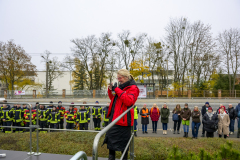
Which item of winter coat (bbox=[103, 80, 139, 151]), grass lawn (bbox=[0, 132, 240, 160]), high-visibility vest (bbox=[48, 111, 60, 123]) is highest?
winter coat (bbox=[103, 80, 139, 151])

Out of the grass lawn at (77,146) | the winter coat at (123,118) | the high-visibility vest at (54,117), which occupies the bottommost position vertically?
the grass lawn at (77,146)

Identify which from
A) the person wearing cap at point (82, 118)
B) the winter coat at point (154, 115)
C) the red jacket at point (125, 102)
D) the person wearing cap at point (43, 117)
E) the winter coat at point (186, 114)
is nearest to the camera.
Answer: the red jacket at point (125, 102)

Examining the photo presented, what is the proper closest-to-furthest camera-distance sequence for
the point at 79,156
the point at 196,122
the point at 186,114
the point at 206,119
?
the point at 79,156 < the point at 206,119 < the point at 196,122 < the point at 186,114

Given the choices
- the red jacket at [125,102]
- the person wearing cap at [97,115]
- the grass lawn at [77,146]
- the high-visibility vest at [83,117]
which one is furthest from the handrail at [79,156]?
the person wearing cap at [97,115]

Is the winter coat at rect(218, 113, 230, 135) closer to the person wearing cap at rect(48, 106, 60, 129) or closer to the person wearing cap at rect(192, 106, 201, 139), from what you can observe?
the person wearing cap at rect(192, 106, 201, 139)

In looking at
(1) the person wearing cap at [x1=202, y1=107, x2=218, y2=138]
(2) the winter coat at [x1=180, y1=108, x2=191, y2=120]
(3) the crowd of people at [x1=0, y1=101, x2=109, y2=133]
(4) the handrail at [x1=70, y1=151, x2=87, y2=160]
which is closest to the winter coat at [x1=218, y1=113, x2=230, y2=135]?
(1) the person wearing cap at [x1=202, y1=107, x2=218, y2=138]

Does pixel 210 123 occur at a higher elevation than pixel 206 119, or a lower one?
Answer: lower

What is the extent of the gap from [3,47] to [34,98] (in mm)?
15413

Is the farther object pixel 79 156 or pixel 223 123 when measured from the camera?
pixel 223 123

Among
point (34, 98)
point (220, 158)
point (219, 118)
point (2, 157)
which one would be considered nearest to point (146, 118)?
point (219, 118)

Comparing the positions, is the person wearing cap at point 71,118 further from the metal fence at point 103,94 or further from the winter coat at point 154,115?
the metal fence at point 103,94

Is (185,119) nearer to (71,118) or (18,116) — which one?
(71,118)

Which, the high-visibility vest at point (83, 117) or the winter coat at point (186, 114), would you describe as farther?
the winter coat at point (186, 114)

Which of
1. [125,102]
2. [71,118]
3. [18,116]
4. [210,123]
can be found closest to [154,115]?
[210,123]
